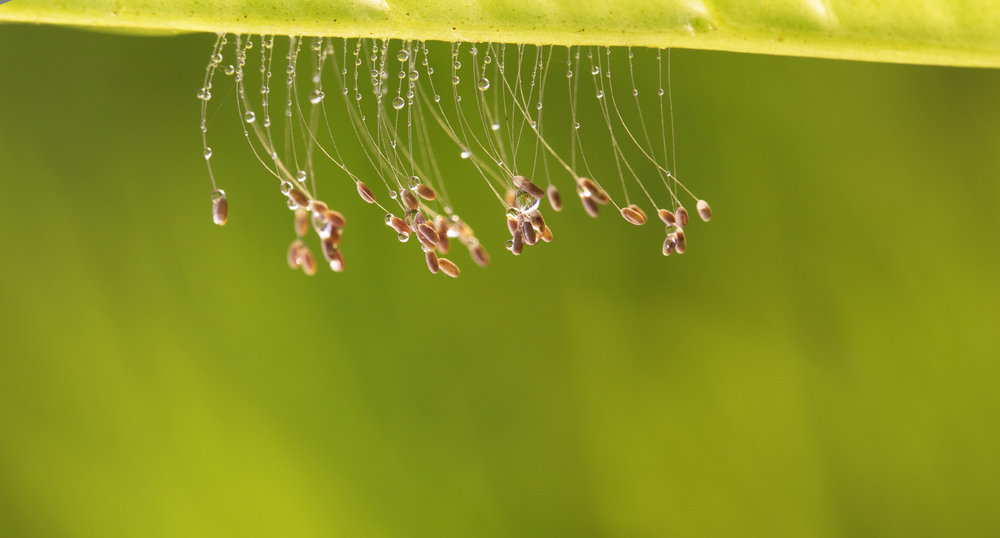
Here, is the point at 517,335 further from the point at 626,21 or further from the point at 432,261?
the point at 626,21

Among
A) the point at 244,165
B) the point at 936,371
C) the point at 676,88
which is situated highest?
the point at 676,88

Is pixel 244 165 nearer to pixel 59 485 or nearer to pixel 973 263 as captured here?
pixel 59 485

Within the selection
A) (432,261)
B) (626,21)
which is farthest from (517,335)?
(626,21)

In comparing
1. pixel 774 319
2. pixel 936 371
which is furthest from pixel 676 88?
pixel 936 371

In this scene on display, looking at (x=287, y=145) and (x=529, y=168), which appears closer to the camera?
(x=287, y=145)

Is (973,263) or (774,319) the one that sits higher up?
(973,263)

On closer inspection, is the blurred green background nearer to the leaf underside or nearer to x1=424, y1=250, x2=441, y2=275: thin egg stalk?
x1=424, y1=250, x2=441, y2=275: thin egg stalk

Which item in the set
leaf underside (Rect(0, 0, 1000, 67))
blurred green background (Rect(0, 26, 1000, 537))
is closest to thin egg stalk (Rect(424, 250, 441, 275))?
leaf underside (Rect(0, 0, 1000, 67))
